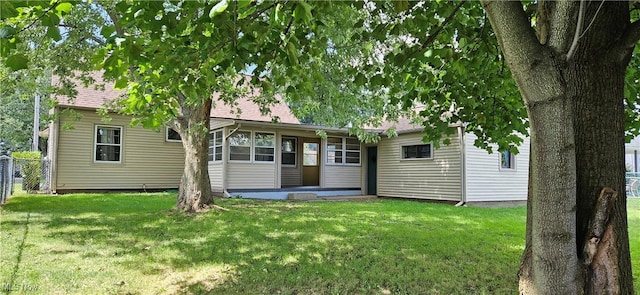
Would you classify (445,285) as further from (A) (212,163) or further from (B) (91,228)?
(A) (212,163)

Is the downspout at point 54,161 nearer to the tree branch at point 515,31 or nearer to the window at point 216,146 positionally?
the window at point 216,146

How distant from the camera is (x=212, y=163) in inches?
555

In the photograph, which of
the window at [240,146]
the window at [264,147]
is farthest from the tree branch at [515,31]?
the window at [264,147]

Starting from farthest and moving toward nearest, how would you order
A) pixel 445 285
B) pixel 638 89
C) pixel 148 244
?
1. pixel 148 244
2. pixel 638 89
3. pixel 445 285

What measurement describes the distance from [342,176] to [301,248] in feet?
33.4

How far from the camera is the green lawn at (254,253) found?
12.9 feet

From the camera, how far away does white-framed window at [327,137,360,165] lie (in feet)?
51.1

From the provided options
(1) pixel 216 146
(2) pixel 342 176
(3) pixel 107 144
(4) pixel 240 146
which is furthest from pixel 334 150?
(3) pixel 107 144

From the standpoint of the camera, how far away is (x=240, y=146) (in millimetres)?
13656

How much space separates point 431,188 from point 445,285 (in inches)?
373

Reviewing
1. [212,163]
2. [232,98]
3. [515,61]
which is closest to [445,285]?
[515,61]

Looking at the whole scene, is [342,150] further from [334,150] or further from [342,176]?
[342,176]

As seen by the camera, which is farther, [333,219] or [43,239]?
[333,219]

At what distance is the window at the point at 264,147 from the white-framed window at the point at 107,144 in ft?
17.0
